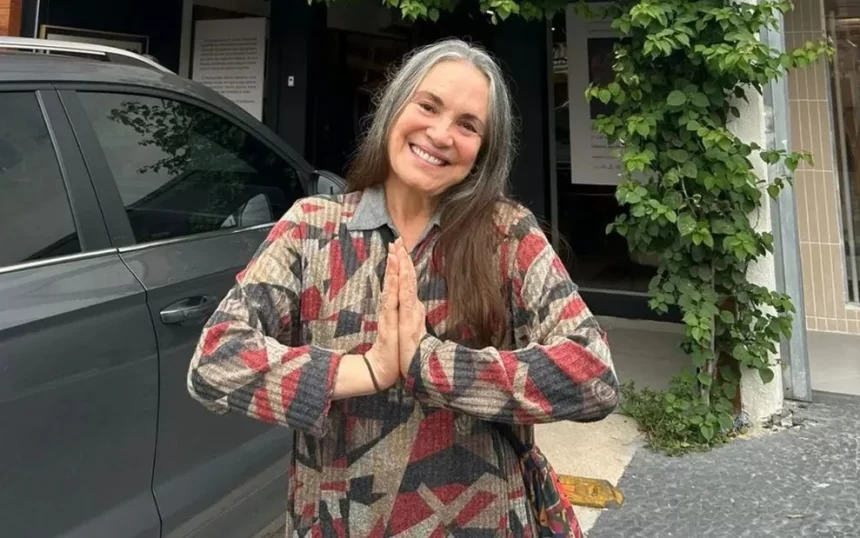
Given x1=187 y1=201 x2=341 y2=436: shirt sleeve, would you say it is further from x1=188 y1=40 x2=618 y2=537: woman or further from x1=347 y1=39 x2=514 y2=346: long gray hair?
x1=347 y1=39 x2=514 y2=346: long gray hair

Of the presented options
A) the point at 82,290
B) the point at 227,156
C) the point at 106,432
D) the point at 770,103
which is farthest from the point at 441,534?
the point at 770,103

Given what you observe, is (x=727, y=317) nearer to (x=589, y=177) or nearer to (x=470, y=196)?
(x=589, y=177)

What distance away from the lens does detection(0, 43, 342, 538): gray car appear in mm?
1679

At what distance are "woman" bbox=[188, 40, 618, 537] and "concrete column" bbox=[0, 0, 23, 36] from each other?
21.1ft

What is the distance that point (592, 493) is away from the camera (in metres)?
3.36

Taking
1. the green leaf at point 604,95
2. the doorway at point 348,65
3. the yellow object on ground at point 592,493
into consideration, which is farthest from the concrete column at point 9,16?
the yellow object on ground at point 592,493

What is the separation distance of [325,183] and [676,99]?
1.92 meters

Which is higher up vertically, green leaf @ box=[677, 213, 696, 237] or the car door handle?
green leaf @ box=[677, 213, 696, 237]

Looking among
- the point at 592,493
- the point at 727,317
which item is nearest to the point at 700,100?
the point at 727,317

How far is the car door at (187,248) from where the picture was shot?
2.07 m

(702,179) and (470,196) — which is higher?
(702,179)

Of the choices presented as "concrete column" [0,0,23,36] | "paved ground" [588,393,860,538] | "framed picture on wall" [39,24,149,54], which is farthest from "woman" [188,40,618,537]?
"concrete column" [0,0,23,36]

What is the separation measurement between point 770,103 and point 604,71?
6.99ft

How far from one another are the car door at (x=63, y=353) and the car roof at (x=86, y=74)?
5 centimetres
